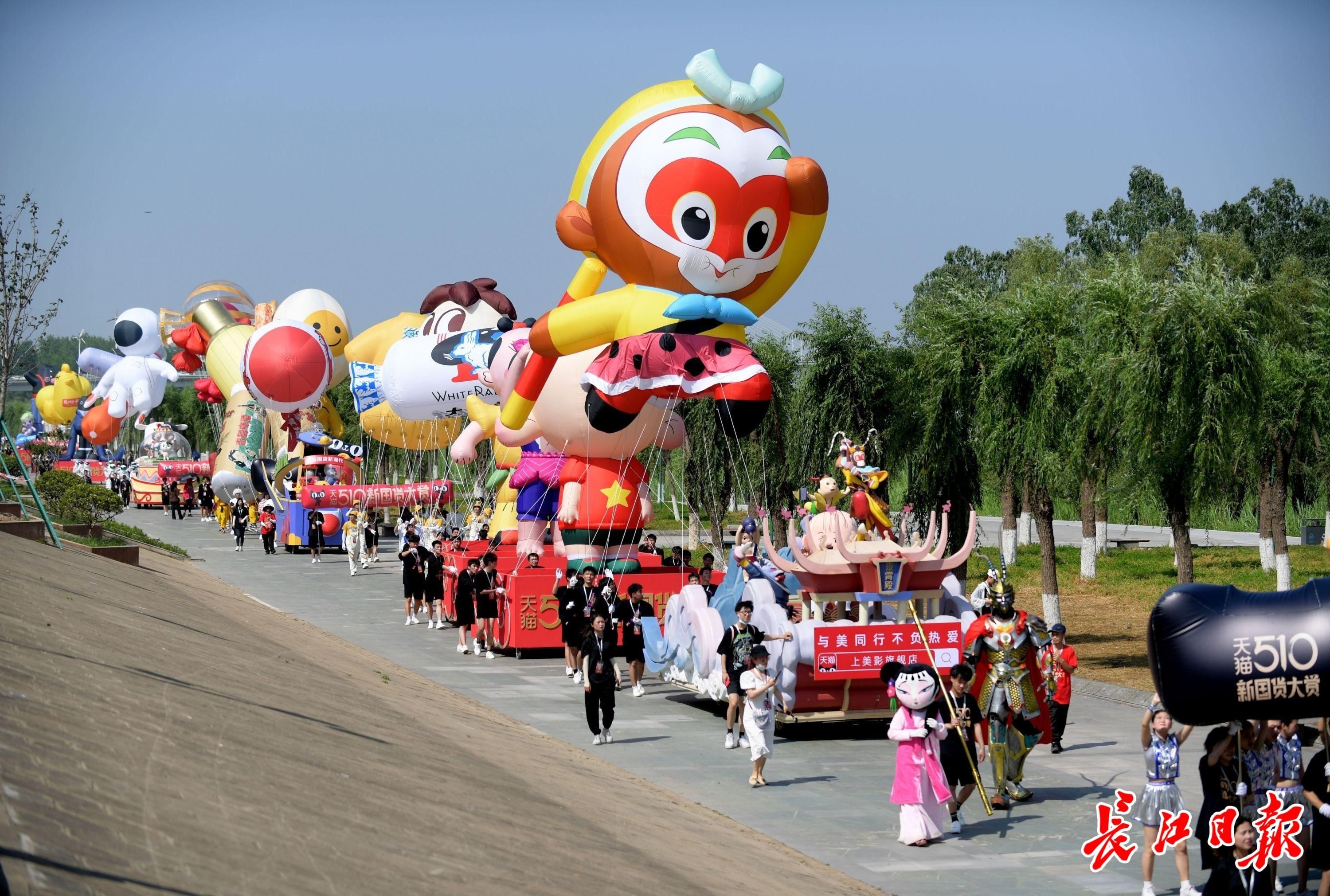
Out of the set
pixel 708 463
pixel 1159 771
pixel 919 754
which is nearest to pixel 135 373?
pixel 708 463

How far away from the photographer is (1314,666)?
8.78 meters

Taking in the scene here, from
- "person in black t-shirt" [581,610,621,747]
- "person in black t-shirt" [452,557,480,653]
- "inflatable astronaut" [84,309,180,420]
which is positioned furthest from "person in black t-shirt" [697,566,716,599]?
"inflatable astronaut" [84,309,180,420]

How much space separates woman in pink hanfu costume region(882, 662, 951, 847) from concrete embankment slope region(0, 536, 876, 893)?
3.84 feet

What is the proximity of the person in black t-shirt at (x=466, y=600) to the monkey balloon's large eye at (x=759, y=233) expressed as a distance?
6.25 meters

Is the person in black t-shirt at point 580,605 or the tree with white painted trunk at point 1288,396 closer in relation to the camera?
the person in black t-shirt at point 580,605

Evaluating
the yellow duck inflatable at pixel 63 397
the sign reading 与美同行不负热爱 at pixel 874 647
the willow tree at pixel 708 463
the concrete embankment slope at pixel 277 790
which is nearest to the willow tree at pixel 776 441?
the willow tree at pixel 708 463

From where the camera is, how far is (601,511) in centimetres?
2205

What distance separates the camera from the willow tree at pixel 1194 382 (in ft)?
61.6

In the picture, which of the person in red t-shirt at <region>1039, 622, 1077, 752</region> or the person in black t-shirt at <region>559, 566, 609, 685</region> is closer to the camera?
the person in red t-shirt at <region>1039, 622, 1077, 752</region>

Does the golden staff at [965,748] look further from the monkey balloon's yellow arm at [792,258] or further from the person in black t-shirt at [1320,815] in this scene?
the monkey balloon's yellow arm at [792,258]

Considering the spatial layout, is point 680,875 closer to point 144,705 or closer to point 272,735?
point 272,735

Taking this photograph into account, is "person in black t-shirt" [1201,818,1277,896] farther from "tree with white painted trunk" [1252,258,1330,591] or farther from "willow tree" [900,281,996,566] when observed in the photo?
"willow tree" [900,281,996,566]

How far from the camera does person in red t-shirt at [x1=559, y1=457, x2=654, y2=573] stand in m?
22.0

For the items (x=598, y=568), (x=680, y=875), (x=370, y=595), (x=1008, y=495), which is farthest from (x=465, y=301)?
→ (x=680, y=875)
